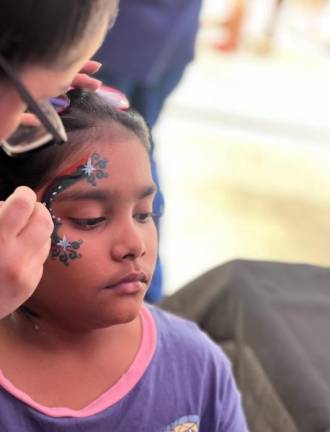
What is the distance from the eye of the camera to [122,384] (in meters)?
0.90

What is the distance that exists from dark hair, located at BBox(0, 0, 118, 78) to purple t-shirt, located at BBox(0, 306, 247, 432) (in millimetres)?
Result: 432

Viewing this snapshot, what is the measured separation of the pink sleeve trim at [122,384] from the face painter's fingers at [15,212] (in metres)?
0.22

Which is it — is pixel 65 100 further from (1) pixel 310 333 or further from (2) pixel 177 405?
(1) pixel 310 333

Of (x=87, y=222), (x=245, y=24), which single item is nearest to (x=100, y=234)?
(x=87, y=222)

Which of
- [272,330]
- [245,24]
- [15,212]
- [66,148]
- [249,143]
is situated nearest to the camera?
[15,212]

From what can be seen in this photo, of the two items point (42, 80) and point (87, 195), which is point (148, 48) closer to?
point (87, 195)

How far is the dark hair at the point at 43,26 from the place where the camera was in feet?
1.78

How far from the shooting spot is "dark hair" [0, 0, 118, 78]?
54 centimetres

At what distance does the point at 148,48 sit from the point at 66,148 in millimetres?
896

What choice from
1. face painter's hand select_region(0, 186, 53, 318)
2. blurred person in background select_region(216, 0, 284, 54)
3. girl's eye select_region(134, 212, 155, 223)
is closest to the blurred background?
blurred person in background select_region(216, 0, 284, 54)

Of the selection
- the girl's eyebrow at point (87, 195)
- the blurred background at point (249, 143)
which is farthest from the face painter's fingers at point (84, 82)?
the blurred background at point (249, 143)

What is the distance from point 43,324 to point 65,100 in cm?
28

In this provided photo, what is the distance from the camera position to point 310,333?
1.38 metres

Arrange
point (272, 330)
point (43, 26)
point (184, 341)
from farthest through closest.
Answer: point (272, 330) < point (184, 341) < point (43, 26)
